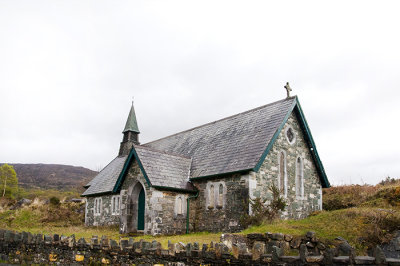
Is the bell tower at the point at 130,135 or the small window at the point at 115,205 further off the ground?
the bell tower at the point at 130,135

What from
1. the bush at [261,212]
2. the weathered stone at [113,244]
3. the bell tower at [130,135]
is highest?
the bell tower at [130,135]

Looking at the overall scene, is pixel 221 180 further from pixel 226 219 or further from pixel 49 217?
pixel 49 217

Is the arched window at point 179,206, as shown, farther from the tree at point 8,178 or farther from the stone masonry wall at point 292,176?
the tree at point 8,178

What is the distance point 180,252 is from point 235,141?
11889 millimetres

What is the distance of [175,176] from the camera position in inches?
803

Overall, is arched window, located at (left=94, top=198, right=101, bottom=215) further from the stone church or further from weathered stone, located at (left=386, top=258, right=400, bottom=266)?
weathered stone, located at (left=386, top=258, right=400, bottom=266)

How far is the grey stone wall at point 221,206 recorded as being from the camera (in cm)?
1783

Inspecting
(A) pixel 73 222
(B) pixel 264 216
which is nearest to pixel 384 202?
(B) pixel 264 216

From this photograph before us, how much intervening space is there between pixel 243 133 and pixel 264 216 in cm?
581

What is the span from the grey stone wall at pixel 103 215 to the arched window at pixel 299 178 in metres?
12.7

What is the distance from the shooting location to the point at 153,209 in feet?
61.1

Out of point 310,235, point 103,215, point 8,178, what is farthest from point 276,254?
point 8,178

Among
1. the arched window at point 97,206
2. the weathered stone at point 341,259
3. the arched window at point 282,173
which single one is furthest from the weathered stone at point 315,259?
the arched window at point 97,206

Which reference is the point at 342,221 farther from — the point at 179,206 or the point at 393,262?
the point at 179,206
